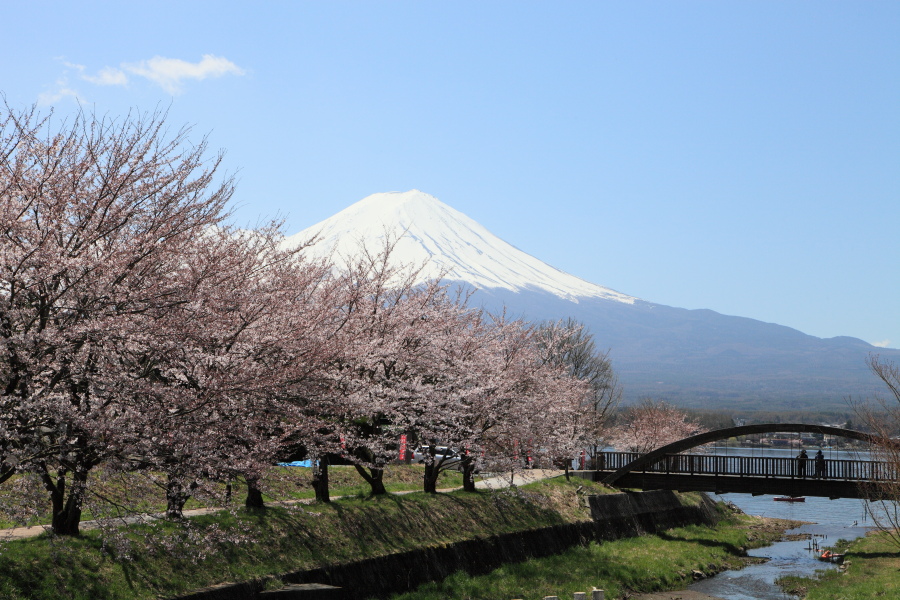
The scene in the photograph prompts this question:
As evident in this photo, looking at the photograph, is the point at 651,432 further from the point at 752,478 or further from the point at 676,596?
the point at 676,596

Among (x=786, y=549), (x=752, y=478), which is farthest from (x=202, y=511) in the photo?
(x=786, y=549)

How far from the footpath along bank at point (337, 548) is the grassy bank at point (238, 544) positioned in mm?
27

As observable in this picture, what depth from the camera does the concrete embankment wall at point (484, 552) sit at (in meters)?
18.9

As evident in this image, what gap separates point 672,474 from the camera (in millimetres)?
41219

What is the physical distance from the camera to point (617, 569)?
2828 cm

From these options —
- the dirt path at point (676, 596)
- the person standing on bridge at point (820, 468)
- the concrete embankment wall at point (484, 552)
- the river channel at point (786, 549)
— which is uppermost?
the person standing on bridge at point (820, 468)

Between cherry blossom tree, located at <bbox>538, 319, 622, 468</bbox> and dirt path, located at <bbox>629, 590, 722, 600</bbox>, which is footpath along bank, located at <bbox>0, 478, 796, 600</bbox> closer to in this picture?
dirt path, located at <bbox>629, 590, 722, 600</bbox>

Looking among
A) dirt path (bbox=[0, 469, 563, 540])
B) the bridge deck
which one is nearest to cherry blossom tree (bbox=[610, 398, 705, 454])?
the bridge deck

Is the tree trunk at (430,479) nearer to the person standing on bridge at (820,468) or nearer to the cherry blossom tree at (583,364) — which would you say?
the cherry blossom tree at (583,364)

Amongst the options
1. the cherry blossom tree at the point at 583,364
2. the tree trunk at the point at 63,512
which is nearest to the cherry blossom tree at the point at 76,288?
the tree trunk at the point at 63,512

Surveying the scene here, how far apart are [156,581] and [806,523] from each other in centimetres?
4904

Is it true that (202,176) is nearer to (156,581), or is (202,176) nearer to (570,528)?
(156,581)

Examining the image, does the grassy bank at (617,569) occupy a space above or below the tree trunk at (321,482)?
below

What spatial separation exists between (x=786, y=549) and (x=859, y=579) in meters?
12.4
